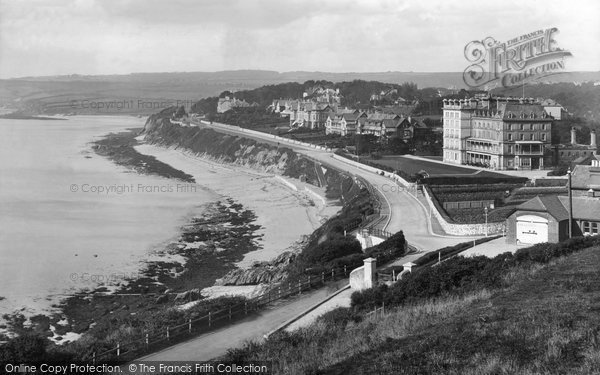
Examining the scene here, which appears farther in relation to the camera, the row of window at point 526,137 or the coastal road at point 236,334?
the row of window at point 526,137

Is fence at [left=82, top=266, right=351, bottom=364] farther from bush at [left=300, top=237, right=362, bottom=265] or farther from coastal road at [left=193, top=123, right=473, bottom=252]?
coastal road at [left=193, top=123, right=473, bottom=252]

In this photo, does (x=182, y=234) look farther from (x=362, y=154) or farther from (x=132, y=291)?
(x=362, y=154)

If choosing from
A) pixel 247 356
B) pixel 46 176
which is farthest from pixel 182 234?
pixel 46 176

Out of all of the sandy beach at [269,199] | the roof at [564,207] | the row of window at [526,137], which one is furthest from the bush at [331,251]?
the row of window at [526,137]

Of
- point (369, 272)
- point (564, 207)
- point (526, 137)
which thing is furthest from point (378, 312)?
point (526, 137)

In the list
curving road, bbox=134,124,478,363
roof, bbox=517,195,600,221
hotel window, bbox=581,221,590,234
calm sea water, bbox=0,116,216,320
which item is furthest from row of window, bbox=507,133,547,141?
hotel window, bbox=581,221,590,234

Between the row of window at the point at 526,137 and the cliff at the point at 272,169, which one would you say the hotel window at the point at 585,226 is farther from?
the row of window at the point at 526,137
